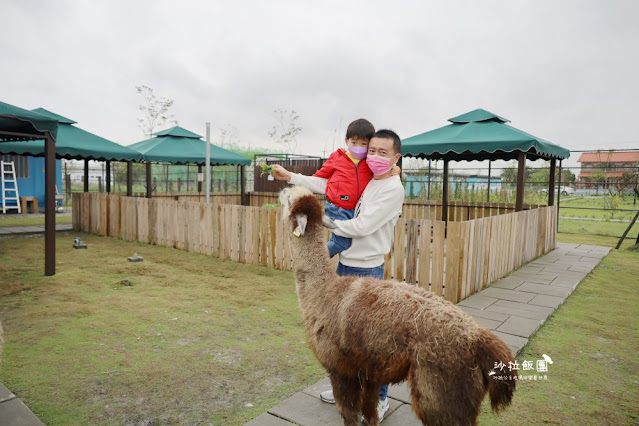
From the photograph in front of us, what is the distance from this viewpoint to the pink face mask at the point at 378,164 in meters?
2.60

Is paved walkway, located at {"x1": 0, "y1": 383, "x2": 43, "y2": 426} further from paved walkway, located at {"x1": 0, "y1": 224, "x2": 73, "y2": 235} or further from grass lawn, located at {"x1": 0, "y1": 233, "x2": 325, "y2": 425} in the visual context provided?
paved walkway, located at {"x1": 0, "y1": 224, "x2": 73, "y2": 235}

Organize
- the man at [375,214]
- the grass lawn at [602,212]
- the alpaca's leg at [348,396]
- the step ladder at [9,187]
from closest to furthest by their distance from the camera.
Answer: the alpaca's leg at [348,396], the man at [375,214], the step ladder at [9,187], the grass lawn at [602,212]

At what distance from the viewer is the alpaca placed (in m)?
1.80

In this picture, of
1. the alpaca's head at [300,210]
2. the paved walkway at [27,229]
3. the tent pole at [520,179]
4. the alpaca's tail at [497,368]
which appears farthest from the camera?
the paved walkway at [27,229]

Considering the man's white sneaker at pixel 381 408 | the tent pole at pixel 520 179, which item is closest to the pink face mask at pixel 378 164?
the man's white sneaker at pixel 381 408

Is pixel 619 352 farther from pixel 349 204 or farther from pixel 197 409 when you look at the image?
pixel 197 409

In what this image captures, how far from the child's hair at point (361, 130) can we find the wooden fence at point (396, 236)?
3.39 m

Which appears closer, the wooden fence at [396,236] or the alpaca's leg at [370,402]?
the alpaca's leg at [370,402]

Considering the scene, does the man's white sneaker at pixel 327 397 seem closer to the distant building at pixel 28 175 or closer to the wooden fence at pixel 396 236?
the wooden fence at pixel 396 236

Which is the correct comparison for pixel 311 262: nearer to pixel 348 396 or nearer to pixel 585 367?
pixel 348 396

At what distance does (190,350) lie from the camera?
419 cm

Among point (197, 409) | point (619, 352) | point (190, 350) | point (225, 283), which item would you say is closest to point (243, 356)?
point (190, 350)

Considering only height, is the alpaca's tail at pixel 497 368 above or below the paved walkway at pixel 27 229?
above

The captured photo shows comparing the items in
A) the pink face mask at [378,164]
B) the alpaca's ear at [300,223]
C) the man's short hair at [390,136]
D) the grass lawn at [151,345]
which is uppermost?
the man's short hair at [390,136]
